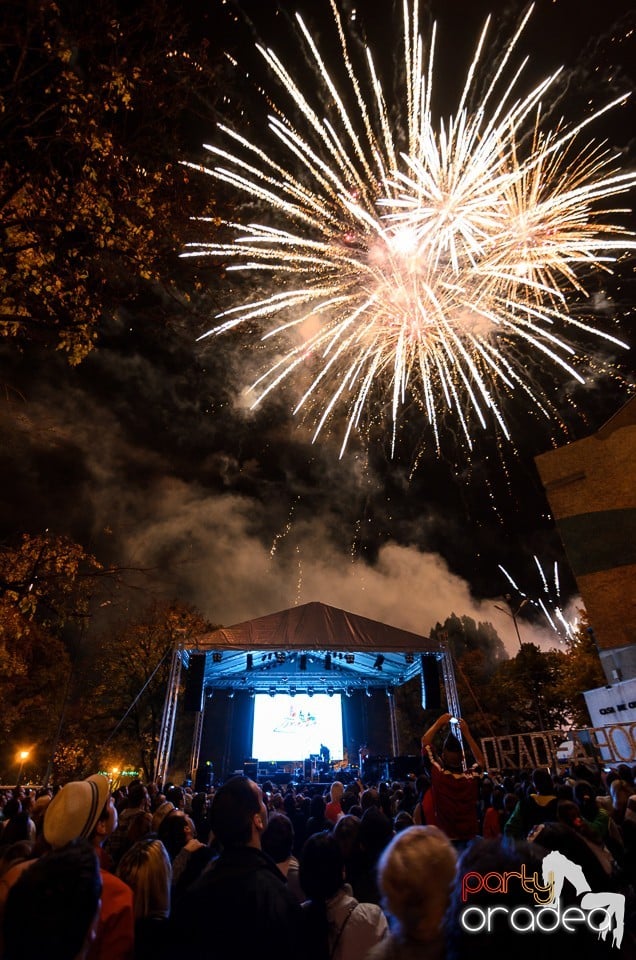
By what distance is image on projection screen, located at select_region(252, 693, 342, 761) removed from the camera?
63.2 ft

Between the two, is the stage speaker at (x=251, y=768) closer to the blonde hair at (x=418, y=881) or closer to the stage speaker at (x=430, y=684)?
the stage speaker at (x=430, y=684)

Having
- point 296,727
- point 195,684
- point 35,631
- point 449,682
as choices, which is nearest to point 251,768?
point 296,727

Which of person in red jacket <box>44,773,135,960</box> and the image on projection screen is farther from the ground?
the image on projection screen

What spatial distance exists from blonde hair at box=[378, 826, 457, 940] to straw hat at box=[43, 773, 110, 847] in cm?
148

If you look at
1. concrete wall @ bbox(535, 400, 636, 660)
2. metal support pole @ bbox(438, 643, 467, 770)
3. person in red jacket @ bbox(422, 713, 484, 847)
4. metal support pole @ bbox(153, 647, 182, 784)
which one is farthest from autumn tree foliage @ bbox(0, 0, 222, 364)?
concrete wall @ bbox(535, 400, 636, 660)

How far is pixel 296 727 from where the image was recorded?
65.0 ft

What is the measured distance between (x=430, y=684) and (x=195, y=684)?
759 centimetres

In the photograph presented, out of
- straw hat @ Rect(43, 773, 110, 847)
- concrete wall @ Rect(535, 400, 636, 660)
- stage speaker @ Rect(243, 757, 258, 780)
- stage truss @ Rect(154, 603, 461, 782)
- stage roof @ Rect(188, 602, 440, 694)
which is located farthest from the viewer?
stage speaker @ Rect(243, 757, 258, 780)

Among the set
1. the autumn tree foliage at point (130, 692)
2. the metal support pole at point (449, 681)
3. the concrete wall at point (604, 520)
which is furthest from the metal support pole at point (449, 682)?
the autumn tree foliage at point (130, 692)

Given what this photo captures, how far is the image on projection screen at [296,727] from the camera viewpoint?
19250 millimetres

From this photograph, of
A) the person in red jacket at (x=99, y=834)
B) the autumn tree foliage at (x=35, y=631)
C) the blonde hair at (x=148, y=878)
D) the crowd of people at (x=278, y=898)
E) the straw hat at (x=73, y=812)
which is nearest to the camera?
the crowd of people at (x=278, y=898)

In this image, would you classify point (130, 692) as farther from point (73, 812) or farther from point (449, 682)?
point (73, 812)

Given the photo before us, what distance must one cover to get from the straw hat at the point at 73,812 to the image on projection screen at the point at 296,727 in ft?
→ 62.1

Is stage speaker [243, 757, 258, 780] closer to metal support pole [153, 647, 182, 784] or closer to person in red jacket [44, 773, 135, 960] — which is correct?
metal support pole [153, 647, 182, 784]
